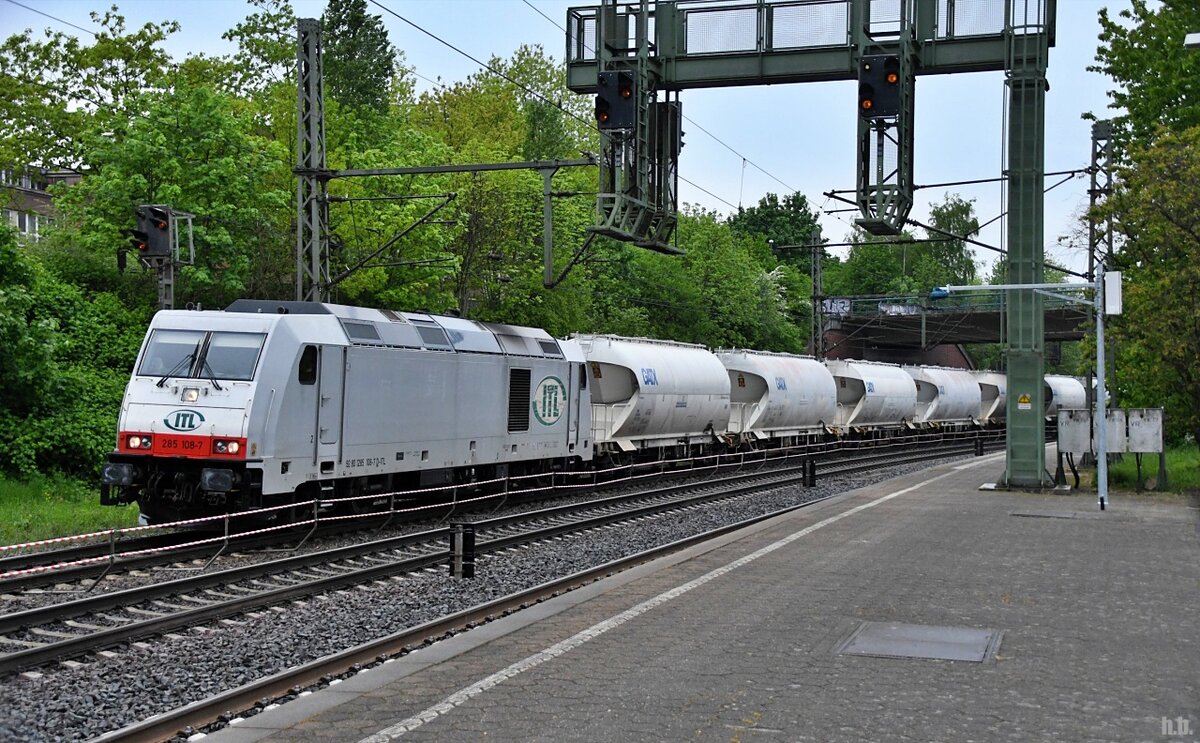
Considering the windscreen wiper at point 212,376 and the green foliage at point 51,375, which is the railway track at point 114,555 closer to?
the windscreen wiper at point 212,376

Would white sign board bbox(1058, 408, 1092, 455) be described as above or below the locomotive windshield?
below

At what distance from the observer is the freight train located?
54.4 ft

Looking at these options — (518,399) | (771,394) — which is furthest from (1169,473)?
(518,399)

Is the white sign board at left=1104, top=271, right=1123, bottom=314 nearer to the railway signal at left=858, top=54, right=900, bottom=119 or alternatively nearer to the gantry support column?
the railway signal at left=858, top=54, right=900, bottom=119

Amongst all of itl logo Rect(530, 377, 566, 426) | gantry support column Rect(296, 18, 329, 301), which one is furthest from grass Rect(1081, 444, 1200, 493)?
gantry support column Rect(296, 18, 329, 301)

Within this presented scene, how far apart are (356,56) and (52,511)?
3906cm

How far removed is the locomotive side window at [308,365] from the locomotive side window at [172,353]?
1.41 meters

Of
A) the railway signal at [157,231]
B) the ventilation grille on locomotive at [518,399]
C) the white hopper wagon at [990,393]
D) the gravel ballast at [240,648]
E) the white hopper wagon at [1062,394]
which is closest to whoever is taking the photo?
the gravel ballast at [240,648]

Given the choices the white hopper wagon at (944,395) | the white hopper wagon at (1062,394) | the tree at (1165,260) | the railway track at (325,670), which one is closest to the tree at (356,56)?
the white hopper wagon at (944,395)

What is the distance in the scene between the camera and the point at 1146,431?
2591 cm

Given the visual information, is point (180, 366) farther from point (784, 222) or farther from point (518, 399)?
point (784, 222)

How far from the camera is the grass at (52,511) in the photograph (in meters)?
17.5

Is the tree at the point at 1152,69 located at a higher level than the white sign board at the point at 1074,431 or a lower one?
higher

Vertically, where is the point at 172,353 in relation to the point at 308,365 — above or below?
above
